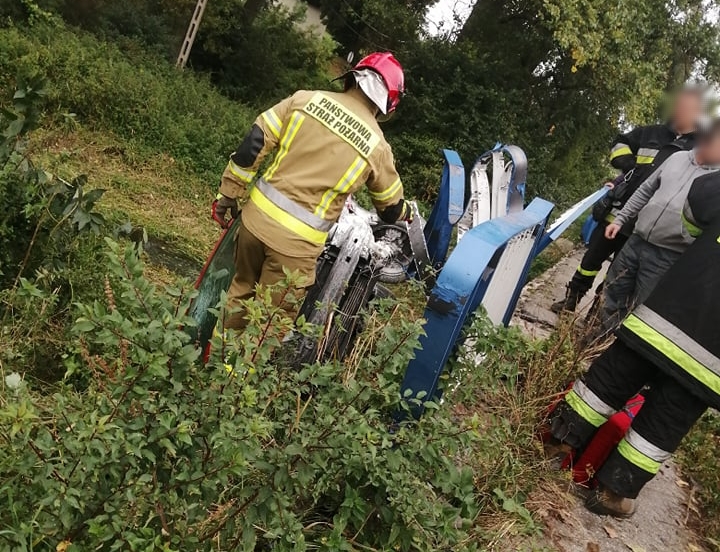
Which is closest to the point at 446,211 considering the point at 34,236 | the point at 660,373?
the point at 660,373

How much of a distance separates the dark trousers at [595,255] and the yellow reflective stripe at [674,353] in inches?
100

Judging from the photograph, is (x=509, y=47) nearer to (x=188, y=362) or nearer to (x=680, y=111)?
(x=680, y=111)

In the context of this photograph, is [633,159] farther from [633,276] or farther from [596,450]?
[596,450]

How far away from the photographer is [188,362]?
1702 millimetres

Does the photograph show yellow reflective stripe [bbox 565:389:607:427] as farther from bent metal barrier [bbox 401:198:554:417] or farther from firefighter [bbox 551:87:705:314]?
firefighter [bbox 551:87:705:314]

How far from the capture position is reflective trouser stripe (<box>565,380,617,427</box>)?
307 centimetres

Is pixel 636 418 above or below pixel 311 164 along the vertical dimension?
below

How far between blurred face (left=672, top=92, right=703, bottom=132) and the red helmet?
278cm

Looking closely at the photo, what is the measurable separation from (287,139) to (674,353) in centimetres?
205

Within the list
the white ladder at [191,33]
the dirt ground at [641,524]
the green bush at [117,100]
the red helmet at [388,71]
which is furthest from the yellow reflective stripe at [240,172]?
the white ladder at [191,33]

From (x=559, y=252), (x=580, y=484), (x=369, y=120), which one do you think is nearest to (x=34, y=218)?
(x=369, y=120)

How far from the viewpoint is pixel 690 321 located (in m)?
2.81

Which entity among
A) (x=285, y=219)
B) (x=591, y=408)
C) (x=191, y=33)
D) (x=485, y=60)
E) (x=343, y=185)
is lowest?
(x=591, y=408)

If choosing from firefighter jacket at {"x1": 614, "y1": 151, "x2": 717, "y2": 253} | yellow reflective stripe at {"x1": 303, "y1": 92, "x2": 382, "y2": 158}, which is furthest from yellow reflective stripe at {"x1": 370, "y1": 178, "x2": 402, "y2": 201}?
firefighter jacket at {"x1": 614, "y1": 151, "x2": 717, "y2": 253}
